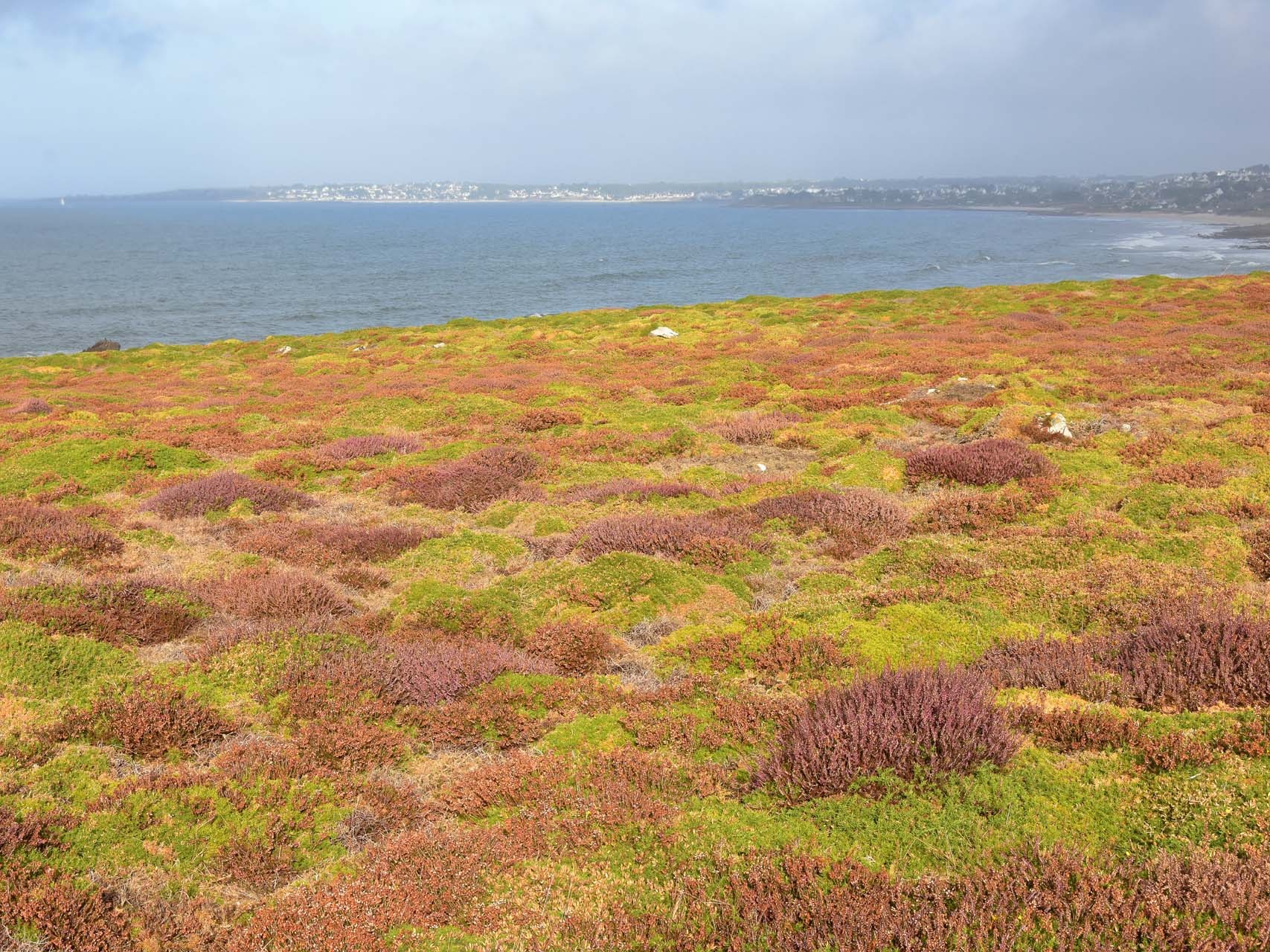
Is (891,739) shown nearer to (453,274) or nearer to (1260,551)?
(1260,551)

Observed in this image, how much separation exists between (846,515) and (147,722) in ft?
37.8

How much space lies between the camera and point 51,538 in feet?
45.2

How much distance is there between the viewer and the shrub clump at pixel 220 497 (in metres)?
17.0

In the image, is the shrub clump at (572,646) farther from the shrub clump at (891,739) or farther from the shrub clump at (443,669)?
the shrub clump at (891,739)

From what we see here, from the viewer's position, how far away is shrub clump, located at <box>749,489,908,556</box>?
1361 centimetres

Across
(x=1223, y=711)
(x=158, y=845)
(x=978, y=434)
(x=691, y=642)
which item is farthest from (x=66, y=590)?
(x=978, y=434)

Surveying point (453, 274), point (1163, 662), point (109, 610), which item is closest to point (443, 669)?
point (109, 610)

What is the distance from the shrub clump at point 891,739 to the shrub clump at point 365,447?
17856 mm

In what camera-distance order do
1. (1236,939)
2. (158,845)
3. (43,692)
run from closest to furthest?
(1236,939) → (158,845) → (43,692)

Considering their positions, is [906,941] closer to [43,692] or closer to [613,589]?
[613,589]

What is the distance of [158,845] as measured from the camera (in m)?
6.21

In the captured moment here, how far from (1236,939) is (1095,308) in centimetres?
4876

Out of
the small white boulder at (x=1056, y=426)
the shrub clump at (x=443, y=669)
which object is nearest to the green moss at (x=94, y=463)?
the shrub clump at (x=443, y=669)

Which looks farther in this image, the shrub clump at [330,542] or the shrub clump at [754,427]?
the shrub clump at [754,427]
